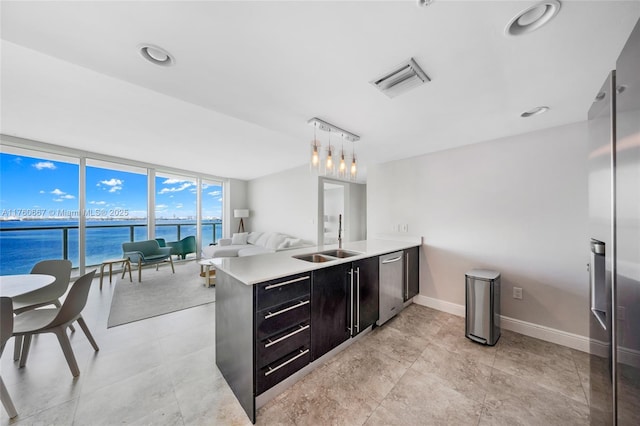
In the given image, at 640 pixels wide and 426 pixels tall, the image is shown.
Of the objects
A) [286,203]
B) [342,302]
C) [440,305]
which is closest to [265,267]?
[342,302]

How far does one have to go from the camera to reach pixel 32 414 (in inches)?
56.0

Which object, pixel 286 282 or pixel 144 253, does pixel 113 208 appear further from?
pixel 286 282

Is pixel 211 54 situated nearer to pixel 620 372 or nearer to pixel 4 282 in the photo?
pixel 620 372

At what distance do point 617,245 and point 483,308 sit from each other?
1878 mm

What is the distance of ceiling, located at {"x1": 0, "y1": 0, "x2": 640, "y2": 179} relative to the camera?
1.03 metres

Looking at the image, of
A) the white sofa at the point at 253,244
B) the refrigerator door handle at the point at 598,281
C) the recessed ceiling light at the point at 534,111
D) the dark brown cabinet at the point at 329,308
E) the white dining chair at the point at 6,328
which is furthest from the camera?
the white sofa at the point at 253,244

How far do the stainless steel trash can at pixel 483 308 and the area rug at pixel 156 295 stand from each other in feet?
11.7

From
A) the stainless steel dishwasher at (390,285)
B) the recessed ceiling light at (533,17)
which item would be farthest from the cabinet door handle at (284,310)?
the recessed ceiling light at (533,17)

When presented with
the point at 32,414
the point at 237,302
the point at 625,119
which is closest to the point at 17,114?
the point at 32,414

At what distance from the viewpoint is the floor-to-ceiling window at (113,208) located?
4.76m

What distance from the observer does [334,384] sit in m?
1.72

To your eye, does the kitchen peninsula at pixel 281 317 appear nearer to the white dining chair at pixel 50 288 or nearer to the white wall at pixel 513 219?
the white wall at pixel 513 219

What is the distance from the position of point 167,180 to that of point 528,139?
754 cm

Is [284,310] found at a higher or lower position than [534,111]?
lower
